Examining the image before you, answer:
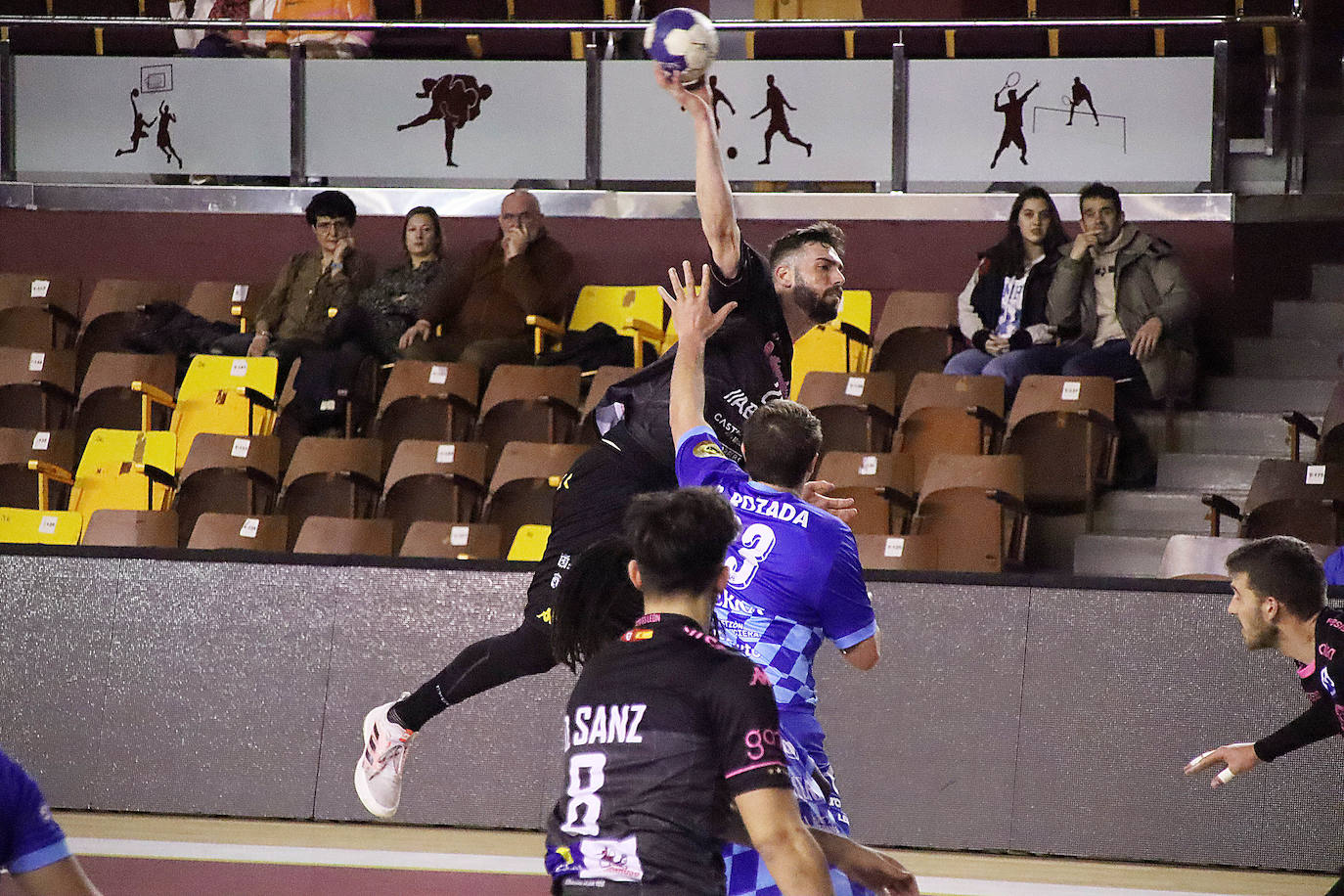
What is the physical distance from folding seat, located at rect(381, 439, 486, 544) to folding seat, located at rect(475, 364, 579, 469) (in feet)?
1.24

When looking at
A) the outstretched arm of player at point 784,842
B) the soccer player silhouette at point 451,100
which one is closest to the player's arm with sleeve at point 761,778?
the outstretched arm of player at point 784,842

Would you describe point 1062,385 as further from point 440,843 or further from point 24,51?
point 24,51

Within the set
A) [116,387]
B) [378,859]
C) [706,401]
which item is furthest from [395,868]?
[116,387]

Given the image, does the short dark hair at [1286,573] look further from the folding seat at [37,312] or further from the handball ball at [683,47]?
the folding seat at [37,312]

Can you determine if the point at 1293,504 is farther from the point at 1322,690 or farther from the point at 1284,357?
the point at 1322,690

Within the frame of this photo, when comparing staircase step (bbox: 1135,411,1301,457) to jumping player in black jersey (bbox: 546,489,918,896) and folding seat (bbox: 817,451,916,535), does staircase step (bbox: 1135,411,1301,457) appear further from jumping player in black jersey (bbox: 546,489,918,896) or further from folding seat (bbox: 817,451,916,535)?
jumping player in black jersey (bbox: 546,489,918,896)

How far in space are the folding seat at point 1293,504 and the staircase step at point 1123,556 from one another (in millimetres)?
430

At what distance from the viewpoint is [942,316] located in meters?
9.65

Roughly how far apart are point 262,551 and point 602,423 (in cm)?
248

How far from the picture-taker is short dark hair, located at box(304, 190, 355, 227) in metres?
10.0

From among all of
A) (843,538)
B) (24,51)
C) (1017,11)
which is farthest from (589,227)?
(843,538)

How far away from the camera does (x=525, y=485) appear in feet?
27.7

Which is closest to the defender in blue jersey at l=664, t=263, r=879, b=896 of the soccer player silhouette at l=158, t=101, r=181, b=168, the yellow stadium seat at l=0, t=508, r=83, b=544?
the yellow stadium seat at l=0, t=508, r=83, b=544

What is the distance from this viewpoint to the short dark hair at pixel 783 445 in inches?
151
